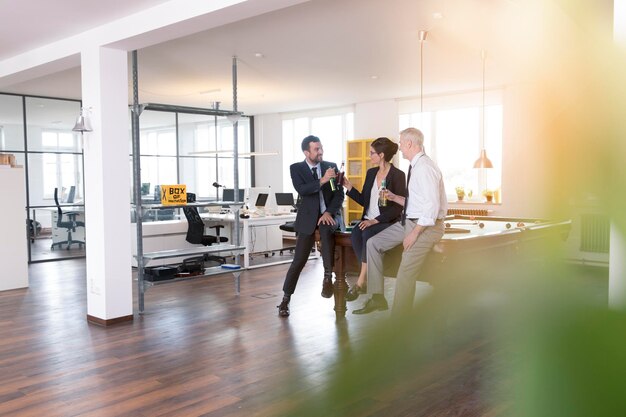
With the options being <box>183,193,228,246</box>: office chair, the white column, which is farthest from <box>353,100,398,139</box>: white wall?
the white column

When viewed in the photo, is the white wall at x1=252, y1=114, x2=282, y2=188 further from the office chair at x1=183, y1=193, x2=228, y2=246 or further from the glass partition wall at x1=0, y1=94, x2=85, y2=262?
the office chair at x1=183, y1=193, x2=228, y2=246

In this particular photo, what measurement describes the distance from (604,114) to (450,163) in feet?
29.0

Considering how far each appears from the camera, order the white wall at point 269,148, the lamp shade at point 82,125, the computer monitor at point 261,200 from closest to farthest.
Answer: the lamp shade at point 82,125, the computer monitor at point 261,200, the white wall at point 269,148

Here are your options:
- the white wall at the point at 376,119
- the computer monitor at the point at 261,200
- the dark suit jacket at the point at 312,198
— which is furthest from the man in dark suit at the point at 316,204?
the white wall at the point at 376,119

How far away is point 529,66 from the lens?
48 centimetres

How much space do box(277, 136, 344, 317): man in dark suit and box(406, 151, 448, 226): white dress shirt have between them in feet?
3.56

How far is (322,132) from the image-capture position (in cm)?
1080

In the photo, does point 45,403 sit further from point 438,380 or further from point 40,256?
point 40,256

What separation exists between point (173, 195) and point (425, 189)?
2.54m

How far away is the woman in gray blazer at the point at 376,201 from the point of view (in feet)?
13.3

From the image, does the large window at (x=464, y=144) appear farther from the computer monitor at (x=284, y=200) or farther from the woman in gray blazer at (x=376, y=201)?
the woman in gray blazer at (x=376, y=201)

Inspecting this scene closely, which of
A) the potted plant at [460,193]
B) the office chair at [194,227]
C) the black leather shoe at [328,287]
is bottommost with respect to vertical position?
the black leather shoe at [328,287]

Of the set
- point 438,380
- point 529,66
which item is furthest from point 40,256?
point 529,66

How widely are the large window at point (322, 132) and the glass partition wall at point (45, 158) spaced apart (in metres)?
3.96
